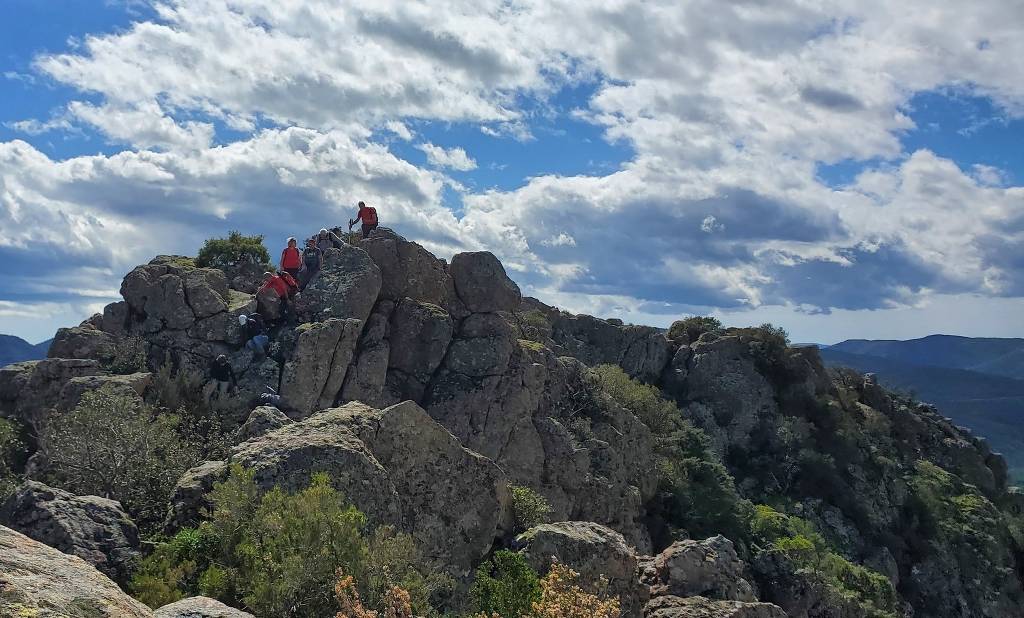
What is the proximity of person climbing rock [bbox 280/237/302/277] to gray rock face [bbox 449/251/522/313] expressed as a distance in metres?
7.38

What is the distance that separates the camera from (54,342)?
104 ft

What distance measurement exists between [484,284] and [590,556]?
825 inches

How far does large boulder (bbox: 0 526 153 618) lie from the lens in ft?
25.9

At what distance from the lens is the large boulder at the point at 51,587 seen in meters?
7.91

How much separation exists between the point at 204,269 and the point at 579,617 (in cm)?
2934

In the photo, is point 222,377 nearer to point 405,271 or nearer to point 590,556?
point 405,271

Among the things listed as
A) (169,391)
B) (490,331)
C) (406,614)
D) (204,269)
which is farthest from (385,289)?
(406,614)

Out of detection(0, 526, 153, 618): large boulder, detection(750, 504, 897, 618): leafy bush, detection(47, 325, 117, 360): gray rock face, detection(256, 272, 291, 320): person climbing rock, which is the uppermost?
detection(256, 272, 291, 320): person climbing rock

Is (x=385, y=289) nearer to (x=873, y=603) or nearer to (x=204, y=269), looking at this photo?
(x=204, y=269)

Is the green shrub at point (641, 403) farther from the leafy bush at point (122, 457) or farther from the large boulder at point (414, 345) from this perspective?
the leafy bush at point (122, 457)

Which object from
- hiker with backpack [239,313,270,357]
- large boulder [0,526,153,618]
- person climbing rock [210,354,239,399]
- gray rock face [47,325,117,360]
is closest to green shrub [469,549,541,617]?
large boulder [0,526,153,618]

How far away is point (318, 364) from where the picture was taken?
30.2 m

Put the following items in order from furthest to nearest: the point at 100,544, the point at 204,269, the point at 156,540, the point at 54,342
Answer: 1. the point at 204,269
2. the point at 54,342
3. the point at 156,540
4. the point at 100,544

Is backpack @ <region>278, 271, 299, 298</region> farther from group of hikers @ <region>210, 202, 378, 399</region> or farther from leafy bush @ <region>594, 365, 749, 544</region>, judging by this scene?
leafy bush @ <region>594, 365, 749, 544</region>
